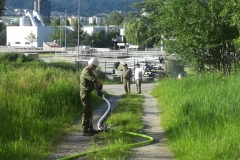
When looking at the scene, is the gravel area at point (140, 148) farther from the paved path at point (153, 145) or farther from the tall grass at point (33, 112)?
the tall grass at point (33, 112)

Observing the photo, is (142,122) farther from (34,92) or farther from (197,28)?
(197,28)

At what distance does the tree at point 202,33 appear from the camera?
22188 mm

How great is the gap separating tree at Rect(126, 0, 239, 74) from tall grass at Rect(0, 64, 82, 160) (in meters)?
7.19

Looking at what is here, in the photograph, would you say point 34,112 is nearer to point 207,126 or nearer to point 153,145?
point 153,145

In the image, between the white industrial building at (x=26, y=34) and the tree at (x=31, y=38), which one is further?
the white industrial building at (x=26, y=34)

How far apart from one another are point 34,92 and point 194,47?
11300 mm

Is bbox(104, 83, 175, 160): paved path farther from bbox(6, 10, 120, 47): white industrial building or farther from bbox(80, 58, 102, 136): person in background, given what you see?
bbox(6, 10, 120, 47): white industrial building

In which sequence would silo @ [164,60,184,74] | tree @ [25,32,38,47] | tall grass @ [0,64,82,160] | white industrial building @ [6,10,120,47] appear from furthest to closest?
white industrial building @ [6,10,120,47], tree @ [25,32,38,47], silo @ [164,60,184,74], tall grass @ [0,64,82,160]

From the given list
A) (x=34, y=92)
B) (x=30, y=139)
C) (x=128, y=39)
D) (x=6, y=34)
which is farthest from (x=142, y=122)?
(x=6, y=34)

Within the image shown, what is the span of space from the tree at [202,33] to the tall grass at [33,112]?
719cm

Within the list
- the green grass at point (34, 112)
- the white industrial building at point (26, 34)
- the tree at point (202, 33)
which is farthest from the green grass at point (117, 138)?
the white industrial building at point (26, 34)

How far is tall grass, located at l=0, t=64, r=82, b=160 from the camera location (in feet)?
29.8

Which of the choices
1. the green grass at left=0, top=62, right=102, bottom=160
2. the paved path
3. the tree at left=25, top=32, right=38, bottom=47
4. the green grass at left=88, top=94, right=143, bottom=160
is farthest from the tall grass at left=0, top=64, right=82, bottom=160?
the tree at left=25, top=32, right=38, bottom=47

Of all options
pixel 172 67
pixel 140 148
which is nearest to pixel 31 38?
pixel 172 67
